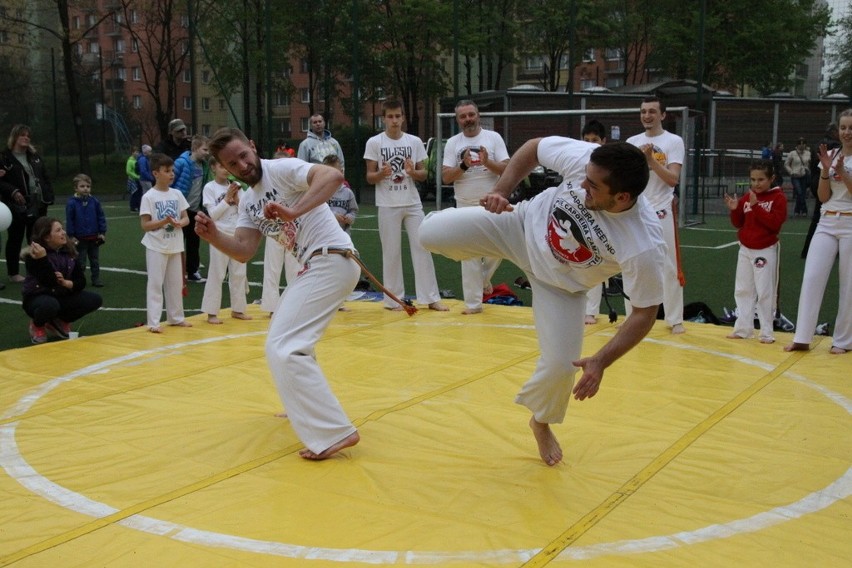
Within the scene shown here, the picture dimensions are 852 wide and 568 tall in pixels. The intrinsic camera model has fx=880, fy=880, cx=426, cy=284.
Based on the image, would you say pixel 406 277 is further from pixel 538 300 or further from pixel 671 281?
pixel 538 300

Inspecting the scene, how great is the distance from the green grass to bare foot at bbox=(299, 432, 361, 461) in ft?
14.2

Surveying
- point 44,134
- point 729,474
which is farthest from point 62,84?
point 729,474

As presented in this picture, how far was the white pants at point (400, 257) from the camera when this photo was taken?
8961 millimetres

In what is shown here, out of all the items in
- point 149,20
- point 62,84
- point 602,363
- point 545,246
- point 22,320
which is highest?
point 149,20

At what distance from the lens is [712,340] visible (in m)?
7.54

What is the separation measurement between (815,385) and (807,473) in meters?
1.83

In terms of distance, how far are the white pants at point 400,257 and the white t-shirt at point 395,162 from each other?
9 centimetres

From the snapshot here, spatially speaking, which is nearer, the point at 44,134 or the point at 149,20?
the point at 44,134

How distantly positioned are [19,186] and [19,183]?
4 centimetres

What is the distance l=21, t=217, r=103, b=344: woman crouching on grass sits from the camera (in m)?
7.73

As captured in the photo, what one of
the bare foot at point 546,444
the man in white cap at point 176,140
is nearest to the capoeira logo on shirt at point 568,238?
the bare foot at point 546,444

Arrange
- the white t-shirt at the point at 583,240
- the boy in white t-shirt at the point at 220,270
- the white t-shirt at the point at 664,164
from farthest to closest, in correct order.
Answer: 1. the boy in white t-shirt at the point at 220,270
2. the white t-shirt at the point at 664,164
3. the white t-shirt at the point at 583,240

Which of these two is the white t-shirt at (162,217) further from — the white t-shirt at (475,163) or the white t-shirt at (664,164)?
the white t-shirt at (664,164)

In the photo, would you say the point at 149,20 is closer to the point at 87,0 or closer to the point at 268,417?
the point at 87,0
